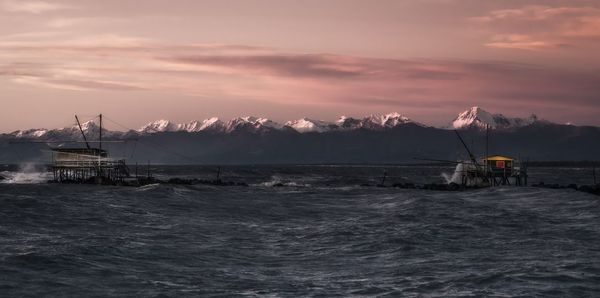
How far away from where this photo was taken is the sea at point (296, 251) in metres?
27.7

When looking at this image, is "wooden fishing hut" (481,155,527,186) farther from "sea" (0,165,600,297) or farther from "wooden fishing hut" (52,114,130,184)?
"wooden fishing hut" (52,114,130,184)

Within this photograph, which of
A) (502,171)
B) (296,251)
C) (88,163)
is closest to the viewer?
(296,251)

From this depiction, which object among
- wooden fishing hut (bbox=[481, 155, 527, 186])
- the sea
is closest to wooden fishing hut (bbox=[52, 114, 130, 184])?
wooden fishing hut (bbox=[481, 155, 527, 186])

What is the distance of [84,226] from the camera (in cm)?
4766

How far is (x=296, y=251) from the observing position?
123 ft

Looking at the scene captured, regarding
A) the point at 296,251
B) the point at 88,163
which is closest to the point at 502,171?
the point at 88,163

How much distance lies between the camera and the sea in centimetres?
2770

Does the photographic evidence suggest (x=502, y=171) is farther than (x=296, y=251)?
Yes

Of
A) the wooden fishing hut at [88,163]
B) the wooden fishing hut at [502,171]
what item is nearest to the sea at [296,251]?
the wooden fishing hut at [502,171]

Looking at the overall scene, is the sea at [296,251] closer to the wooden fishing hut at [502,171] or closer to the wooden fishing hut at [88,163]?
the wooden fishing hut at [502,171]

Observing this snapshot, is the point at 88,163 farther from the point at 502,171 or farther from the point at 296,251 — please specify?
the point at 296,251

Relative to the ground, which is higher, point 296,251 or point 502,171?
point 502,171

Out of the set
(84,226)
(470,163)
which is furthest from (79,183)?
(84,226)

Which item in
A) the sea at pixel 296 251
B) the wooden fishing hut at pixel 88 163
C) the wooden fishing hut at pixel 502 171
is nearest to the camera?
the sea at pixel 296 251
